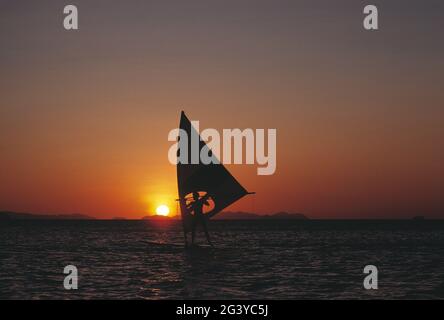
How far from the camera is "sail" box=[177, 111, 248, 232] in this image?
3462cm

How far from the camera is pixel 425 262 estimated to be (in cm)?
3584

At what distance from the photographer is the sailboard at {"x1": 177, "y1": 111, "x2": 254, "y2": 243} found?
34594 mm

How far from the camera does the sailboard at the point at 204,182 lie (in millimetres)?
34594

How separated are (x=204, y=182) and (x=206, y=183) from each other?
141 millimetres

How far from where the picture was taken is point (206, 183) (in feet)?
115

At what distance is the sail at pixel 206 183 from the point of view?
34625mm

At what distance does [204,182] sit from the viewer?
35094 millimetres

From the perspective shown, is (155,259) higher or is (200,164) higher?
(200,164)
